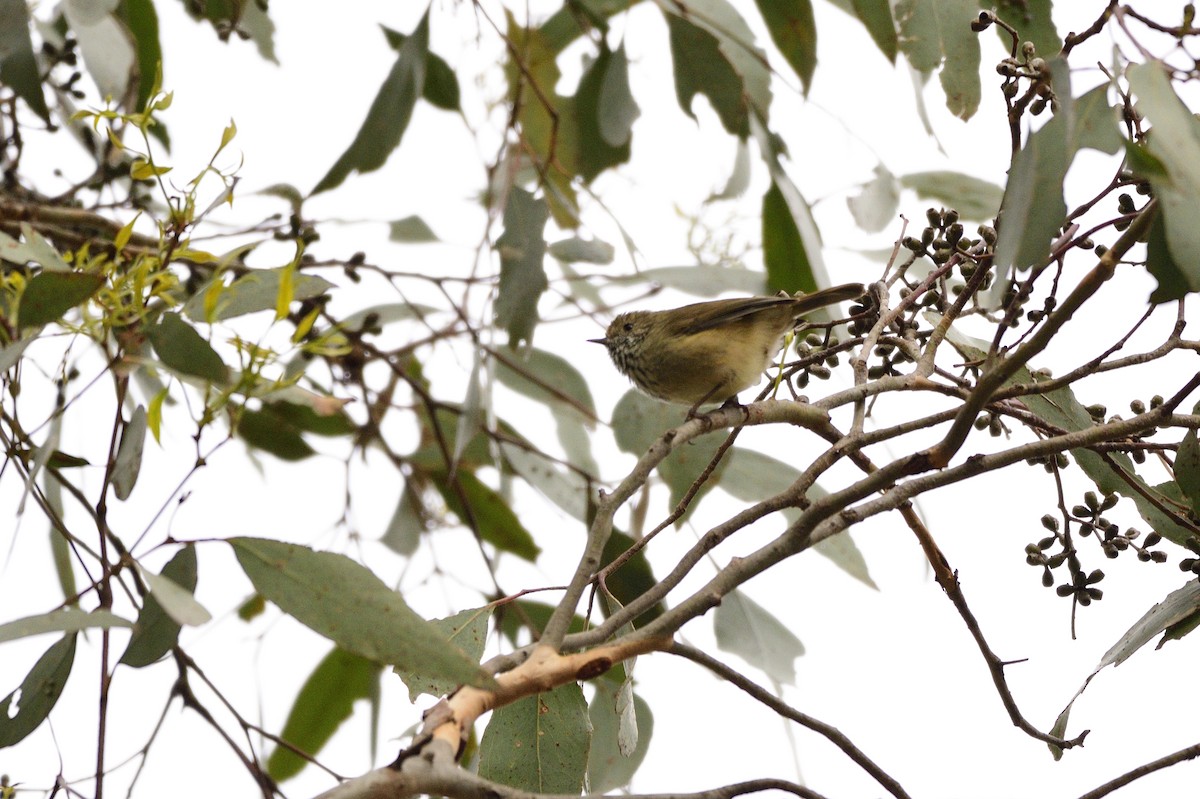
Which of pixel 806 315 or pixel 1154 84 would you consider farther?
pixel 806 315

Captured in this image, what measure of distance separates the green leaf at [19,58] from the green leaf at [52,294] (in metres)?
1.41

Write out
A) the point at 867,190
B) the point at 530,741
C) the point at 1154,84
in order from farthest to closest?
1. the point at 867,190
2. the point at 530,741
3. the point at 1154,84

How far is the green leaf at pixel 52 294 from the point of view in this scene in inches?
63.6

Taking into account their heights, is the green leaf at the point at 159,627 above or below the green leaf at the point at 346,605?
above

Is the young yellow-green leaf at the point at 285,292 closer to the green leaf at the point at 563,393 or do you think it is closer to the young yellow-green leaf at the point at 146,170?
the young yellow-green leaf at the point at 146,170

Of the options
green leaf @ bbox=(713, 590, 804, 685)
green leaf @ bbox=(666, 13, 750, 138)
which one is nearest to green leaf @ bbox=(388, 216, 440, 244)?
green leaf @ bbox=(666, 13, 750, 138)

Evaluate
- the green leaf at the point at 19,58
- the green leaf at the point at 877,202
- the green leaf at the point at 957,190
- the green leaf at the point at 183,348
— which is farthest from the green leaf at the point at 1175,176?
the green leaf at the point at 19,58

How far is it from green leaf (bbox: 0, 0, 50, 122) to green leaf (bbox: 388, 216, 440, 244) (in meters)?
1.08

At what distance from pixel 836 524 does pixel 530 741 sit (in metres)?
0.69

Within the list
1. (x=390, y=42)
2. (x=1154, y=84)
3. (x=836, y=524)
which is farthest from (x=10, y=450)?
(x=390, y=42)

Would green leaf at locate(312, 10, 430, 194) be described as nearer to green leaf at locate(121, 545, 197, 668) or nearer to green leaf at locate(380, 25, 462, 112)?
green leaf at locate(380, 25, 462, 112)

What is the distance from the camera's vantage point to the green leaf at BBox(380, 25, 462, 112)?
12.6ft

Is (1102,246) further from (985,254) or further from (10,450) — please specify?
(10,450)

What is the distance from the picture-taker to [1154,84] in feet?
4.95
